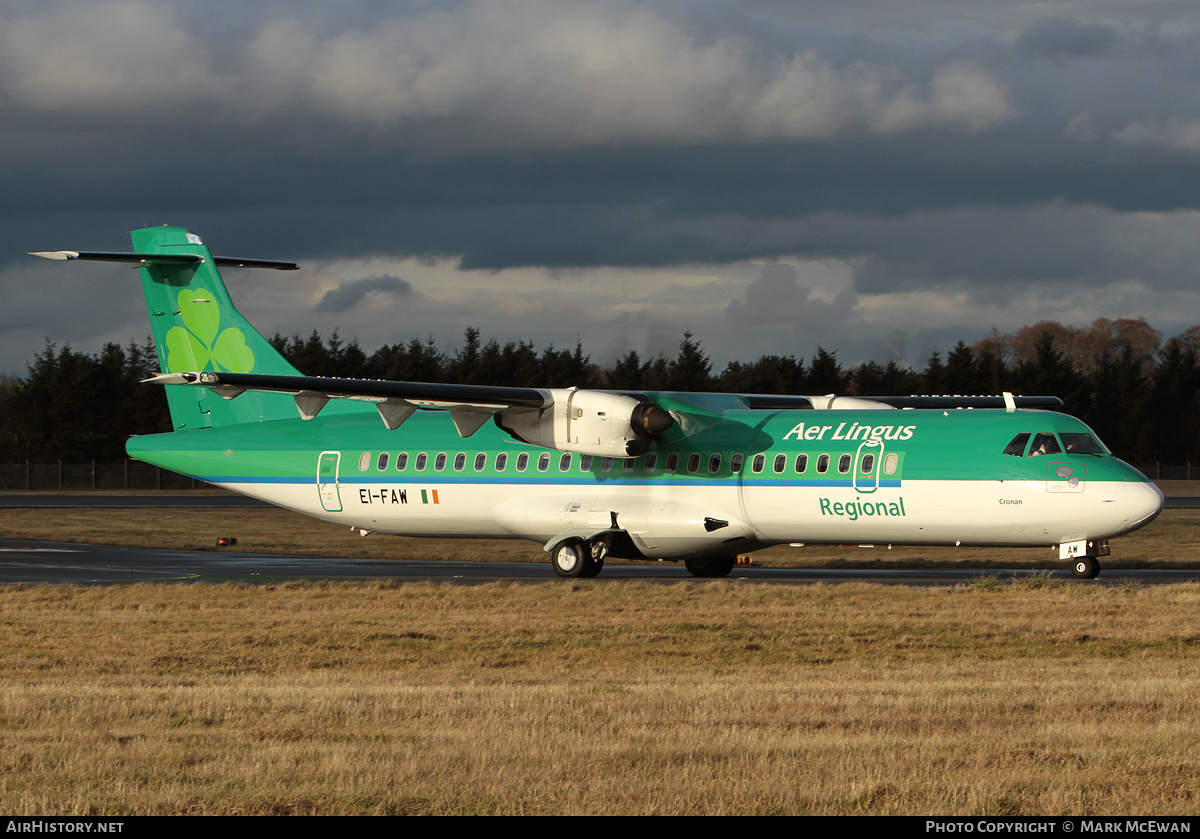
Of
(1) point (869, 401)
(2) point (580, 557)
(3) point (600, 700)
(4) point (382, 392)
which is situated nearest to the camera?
(3) point (600, 700)

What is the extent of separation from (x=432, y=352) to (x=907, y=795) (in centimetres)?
8169

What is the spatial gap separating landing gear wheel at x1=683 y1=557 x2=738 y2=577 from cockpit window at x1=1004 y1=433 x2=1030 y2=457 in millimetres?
6362

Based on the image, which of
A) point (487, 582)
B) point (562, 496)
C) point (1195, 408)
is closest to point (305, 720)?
point (487, 582)

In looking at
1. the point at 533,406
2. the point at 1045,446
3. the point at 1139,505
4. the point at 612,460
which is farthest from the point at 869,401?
the point at 533,406

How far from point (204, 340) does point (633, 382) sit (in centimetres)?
5587

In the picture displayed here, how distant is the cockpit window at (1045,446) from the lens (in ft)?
71.2

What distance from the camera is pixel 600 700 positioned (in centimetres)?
1148

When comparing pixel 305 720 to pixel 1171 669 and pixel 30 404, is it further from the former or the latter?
pixel 30 404

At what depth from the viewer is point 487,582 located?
23422mm

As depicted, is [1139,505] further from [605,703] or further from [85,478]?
[85,478]

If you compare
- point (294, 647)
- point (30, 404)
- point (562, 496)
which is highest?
point (30, 404)

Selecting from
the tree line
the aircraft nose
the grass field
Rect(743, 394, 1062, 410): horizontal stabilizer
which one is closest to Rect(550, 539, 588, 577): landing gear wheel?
the grass field

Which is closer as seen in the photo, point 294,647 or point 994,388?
point 294,647

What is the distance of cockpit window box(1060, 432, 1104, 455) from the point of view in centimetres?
2167
